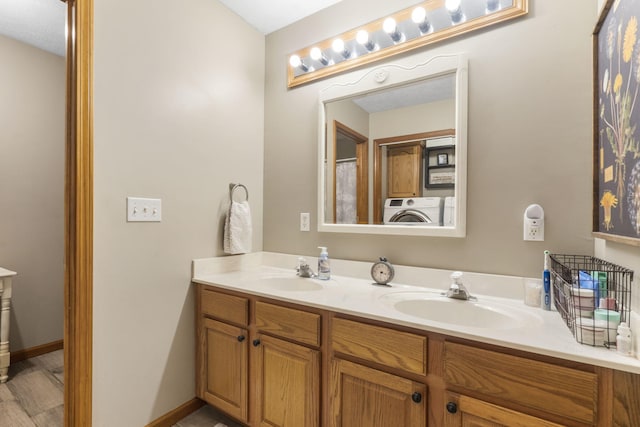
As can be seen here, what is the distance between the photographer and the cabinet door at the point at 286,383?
1.23 metres

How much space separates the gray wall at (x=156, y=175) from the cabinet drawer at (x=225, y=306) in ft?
0.40

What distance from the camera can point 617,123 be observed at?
933 millimetres

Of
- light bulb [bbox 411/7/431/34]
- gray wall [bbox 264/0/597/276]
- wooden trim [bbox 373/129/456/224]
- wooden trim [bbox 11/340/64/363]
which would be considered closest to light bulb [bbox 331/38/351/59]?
gray wall [bbox 264/0/597/276]

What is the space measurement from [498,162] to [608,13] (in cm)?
58

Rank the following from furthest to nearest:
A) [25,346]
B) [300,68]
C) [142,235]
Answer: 1. [25,346]
2. [300,68]
3. [142,235]

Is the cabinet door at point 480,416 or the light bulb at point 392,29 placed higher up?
the light bulb at point 392,29

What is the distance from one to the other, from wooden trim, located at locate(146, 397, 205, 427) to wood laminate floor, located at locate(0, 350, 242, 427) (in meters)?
0.02

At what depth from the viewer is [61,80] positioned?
8.07ft

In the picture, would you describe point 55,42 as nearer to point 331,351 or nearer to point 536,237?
point 331,351

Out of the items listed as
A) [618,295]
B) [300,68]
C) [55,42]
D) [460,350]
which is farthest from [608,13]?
[55,42]

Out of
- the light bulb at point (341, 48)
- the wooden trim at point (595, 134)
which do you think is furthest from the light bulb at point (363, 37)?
the wooden trim at point (595, 134)

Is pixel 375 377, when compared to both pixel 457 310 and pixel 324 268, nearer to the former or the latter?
pixel 457 310

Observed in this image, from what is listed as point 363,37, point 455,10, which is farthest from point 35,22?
point 455,10

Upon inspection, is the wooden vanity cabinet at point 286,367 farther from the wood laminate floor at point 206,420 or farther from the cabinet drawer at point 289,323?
the wood laminate floor at point 206,420
